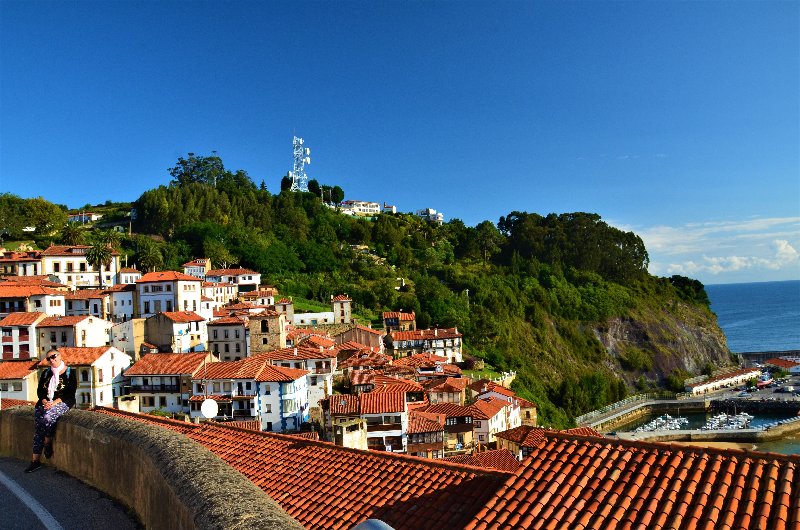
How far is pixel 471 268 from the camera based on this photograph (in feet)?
342

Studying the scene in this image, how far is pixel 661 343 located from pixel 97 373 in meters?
Answer: 87.6

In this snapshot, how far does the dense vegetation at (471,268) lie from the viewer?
73.9 metres

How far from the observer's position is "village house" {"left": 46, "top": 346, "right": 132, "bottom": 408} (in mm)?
35500

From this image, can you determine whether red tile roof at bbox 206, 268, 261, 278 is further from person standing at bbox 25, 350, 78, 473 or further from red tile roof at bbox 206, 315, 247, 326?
person standing at bbox 25, 350, 78, 473

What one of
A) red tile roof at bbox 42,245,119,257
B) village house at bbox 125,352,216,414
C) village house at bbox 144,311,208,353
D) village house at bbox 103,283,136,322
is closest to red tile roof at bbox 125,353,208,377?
village house at bbox 125,352,216,414

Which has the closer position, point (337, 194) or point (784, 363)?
point (784, 363)

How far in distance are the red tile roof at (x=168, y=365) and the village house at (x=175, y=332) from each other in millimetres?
5095

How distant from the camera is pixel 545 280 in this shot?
343 ft

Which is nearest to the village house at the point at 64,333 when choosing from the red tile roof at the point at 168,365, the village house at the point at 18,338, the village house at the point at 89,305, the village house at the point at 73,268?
the village house at the point at 18,338

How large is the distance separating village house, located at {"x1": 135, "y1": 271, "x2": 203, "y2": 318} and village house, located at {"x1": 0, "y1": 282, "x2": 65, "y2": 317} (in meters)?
6.08

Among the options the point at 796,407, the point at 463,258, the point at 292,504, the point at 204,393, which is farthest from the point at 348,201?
the point at 292,504

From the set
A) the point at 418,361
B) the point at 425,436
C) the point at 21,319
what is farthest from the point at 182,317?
the point at 425,436

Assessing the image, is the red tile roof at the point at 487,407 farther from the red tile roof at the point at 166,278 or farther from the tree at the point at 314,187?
the tree at the point at 314,187

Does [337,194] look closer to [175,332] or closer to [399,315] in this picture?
[399,315]
